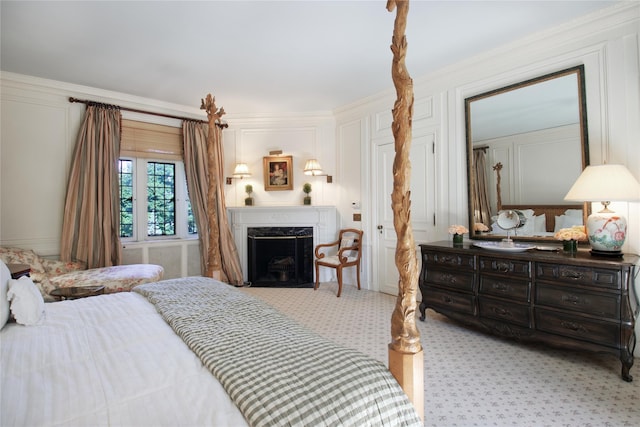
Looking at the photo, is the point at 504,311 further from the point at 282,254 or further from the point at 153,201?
the point at 153,201

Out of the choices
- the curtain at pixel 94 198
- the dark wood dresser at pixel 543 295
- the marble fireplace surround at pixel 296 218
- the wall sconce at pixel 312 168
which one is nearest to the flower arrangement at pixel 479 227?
the dark wood dresser at pixel 543 295

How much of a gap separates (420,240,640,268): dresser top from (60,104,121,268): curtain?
3.90 m

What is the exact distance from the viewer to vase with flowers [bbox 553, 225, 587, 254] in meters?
2.56

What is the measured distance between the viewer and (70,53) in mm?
3141

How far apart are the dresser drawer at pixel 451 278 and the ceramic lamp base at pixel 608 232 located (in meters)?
0.92

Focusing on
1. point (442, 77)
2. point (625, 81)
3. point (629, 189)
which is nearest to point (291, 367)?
point (629, 189)

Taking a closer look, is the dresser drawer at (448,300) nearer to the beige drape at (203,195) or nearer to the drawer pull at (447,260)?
the drawer pull at (447,260)

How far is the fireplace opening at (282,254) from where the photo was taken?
498cm

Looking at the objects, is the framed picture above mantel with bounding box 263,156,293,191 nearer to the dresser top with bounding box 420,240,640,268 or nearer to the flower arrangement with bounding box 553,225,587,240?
the dresser top with bounding box 420,240,640,268

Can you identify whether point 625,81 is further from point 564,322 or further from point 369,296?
point 369,296

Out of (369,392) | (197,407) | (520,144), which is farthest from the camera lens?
(520,144)

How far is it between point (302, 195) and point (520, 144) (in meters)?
3.06

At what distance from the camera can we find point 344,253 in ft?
14.9

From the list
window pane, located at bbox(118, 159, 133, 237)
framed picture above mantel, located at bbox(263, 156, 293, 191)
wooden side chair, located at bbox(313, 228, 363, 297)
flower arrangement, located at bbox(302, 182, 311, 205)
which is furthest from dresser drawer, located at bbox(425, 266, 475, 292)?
window pane, located at bbox(118, 159, 133, 237)
